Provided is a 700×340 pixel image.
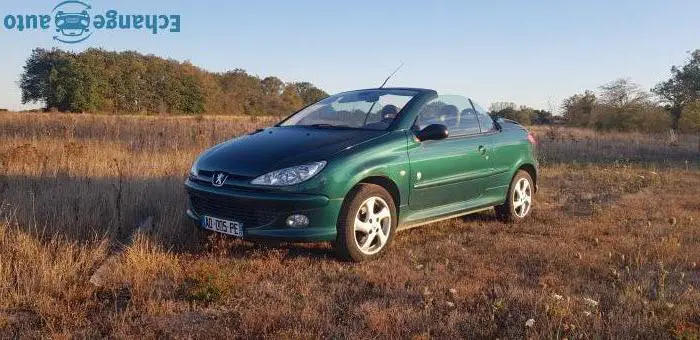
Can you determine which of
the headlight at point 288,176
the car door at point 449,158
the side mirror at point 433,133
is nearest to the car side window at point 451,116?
the car door at point 449,158

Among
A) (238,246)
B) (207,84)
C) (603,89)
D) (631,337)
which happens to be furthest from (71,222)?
(207,84)

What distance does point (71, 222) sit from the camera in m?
5.18

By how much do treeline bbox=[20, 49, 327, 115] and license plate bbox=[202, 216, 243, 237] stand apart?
144 feet

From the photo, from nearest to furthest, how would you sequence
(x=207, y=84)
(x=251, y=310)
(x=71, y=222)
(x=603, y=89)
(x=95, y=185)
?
(x=251, y=310)
(x=71, y=222)
(x=95, y=185)
(x=603, y=89)
(x=207, y=84)

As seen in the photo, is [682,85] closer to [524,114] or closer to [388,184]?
[524,114]

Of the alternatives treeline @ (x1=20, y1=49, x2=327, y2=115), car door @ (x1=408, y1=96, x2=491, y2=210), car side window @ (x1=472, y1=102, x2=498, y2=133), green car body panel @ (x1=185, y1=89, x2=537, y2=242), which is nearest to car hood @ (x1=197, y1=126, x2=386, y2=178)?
green car body panel @ (x1=185, y1=89, x2=537, y2=242)

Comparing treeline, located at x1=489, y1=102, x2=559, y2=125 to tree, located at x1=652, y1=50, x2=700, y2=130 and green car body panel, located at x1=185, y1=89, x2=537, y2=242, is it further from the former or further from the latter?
green car body panel, located at x1=185, y1=89, x2=537, y2=242

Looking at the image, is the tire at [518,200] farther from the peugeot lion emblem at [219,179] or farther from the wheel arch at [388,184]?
the peugeot lion emblem at [219,179]

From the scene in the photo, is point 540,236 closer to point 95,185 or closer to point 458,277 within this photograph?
point 458,277

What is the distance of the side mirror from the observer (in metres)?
5.34

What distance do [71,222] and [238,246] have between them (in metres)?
1.49

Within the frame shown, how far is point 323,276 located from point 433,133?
5.76 ft

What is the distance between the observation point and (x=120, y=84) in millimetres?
51938

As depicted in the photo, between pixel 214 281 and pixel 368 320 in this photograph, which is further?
pixel 214 281
